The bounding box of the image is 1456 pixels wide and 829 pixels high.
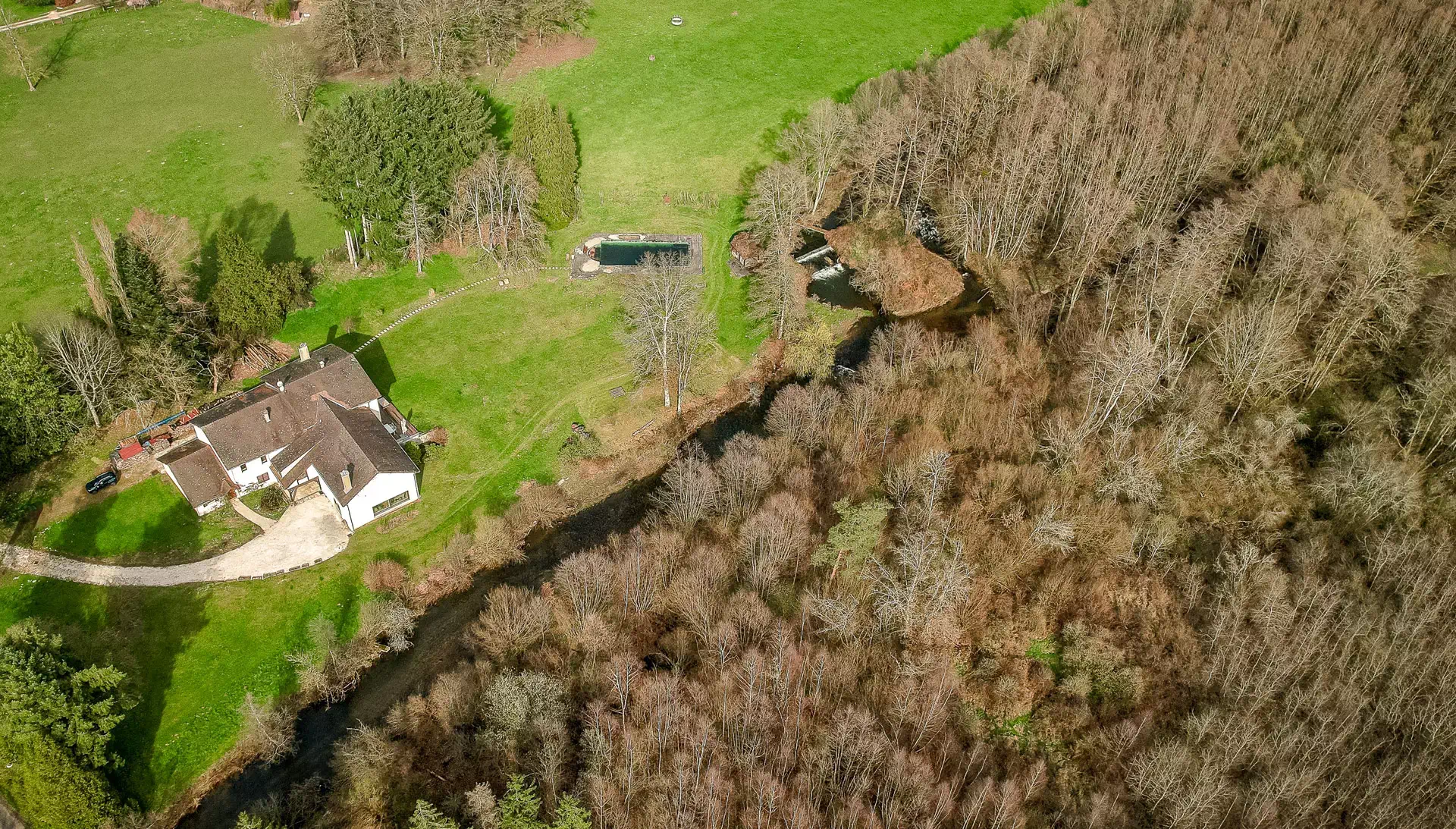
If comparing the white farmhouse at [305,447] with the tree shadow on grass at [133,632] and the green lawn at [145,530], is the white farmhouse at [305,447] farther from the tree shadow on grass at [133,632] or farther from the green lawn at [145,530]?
the tree shadow on grass at [133,632]

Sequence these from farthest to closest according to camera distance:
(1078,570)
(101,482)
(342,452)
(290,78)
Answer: (290,78), (101,482), (342,452), (1078,570)

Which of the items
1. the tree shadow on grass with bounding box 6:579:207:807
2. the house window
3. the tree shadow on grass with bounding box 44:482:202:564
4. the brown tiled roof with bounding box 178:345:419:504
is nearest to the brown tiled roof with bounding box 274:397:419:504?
the brown tiled roof with bounding box 178:345:419:504

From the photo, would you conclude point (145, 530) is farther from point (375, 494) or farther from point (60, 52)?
point (60, 52)

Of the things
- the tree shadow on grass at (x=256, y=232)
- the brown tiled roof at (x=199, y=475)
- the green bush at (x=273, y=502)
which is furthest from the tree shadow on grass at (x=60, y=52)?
the green bush at (x=273, y=502)

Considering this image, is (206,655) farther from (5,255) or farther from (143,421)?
(5,255)

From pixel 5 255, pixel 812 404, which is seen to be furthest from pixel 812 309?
pixel 5 255

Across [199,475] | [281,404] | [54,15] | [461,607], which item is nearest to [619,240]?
[281,404]
